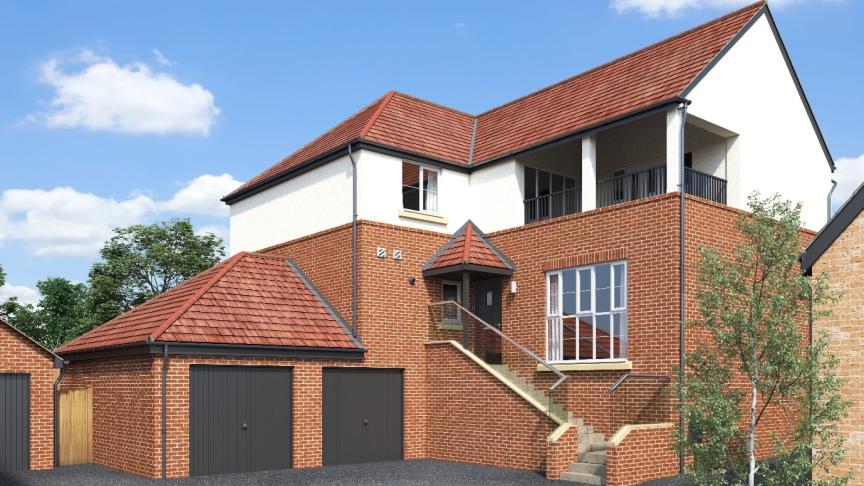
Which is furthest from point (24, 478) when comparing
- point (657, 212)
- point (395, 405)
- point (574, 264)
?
point (657, 212)

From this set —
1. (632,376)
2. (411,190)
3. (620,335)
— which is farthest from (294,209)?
(632,376)

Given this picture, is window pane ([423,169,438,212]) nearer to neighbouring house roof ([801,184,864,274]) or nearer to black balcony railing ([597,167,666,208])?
black balcony railing ([597,167,666,208])

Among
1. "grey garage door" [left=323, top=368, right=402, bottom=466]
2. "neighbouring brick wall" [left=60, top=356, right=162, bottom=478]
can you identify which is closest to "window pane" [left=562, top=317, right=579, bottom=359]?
"grey garage door" [left=323, top=368, right=402, bottom=466]

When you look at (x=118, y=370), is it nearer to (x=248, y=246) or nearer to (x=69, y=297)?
(x=248, y=246)

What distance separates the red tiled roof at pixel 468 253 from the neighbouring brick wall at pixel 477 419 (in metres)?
1.97

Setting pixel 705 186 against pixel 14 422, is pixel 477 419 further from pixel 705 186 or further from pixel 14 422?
pixel 14 422

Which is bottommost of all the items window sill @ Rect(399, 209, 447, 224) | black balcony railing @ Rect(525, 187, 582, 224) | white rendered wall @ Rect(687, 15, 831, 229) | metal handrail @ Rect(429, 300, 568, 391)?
metal handrail @ Rect(429, 300, 568, 391)

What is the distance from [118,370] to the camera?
59.0 ft

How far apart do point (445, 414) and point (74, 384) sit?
8593mm

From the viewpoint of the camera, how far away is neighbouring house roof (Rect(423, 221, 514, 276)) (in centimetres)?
1989

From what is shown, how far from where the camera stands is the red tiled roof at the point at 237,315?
17.2m

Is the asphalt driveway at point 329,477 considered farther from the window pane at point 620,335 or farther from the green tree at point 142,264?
the green tree at point 142,264

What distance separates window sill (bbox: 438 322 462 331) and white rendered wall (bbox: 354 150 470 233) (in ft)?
7.61

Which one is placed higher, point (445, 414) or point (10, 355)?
point (10, 355)
